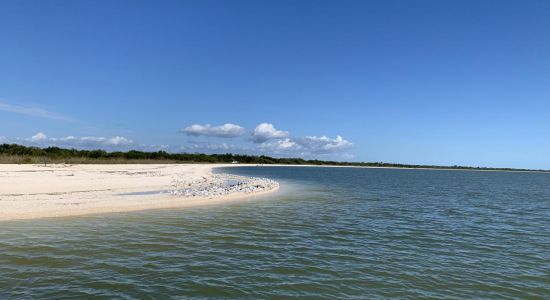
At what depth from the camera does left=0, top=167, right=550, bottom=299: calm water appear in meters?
10.3

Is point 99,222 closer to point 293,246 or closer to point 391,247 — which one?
point 293,246

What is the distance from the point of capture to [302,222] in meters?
21.5

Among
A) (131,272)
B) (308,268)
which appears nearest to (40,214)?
(131,272)

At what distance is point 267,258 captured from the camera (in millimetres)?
13383

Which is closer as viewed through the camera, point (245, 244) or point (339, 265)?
point (339, 265)

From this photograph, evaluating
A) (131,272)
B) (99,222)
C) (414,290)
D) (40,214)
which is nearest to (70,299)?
(131,272)

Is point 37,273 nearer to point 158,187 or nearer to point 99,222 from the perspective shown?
point 99,222

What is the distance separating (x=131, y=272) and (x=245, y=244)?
17.3ft

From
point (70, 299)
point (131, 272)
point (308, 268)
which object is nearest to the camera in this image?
point (70, 299)

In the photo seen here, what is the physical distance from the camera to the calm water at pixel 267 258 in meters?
10.3

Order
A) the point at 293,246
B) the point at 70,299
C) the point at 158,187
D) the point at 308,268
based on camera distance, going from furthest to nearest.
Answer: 1. the point at 158,187
2. the point at 293,246
3. the point at 308,268
4. the point at 70,299

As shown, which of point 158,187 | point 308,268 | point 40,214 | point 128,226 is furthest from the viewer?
point 158,187

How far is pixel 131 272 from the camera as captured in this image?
11.5m

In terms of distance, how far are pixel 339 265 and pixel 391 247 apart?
4.06 metres
